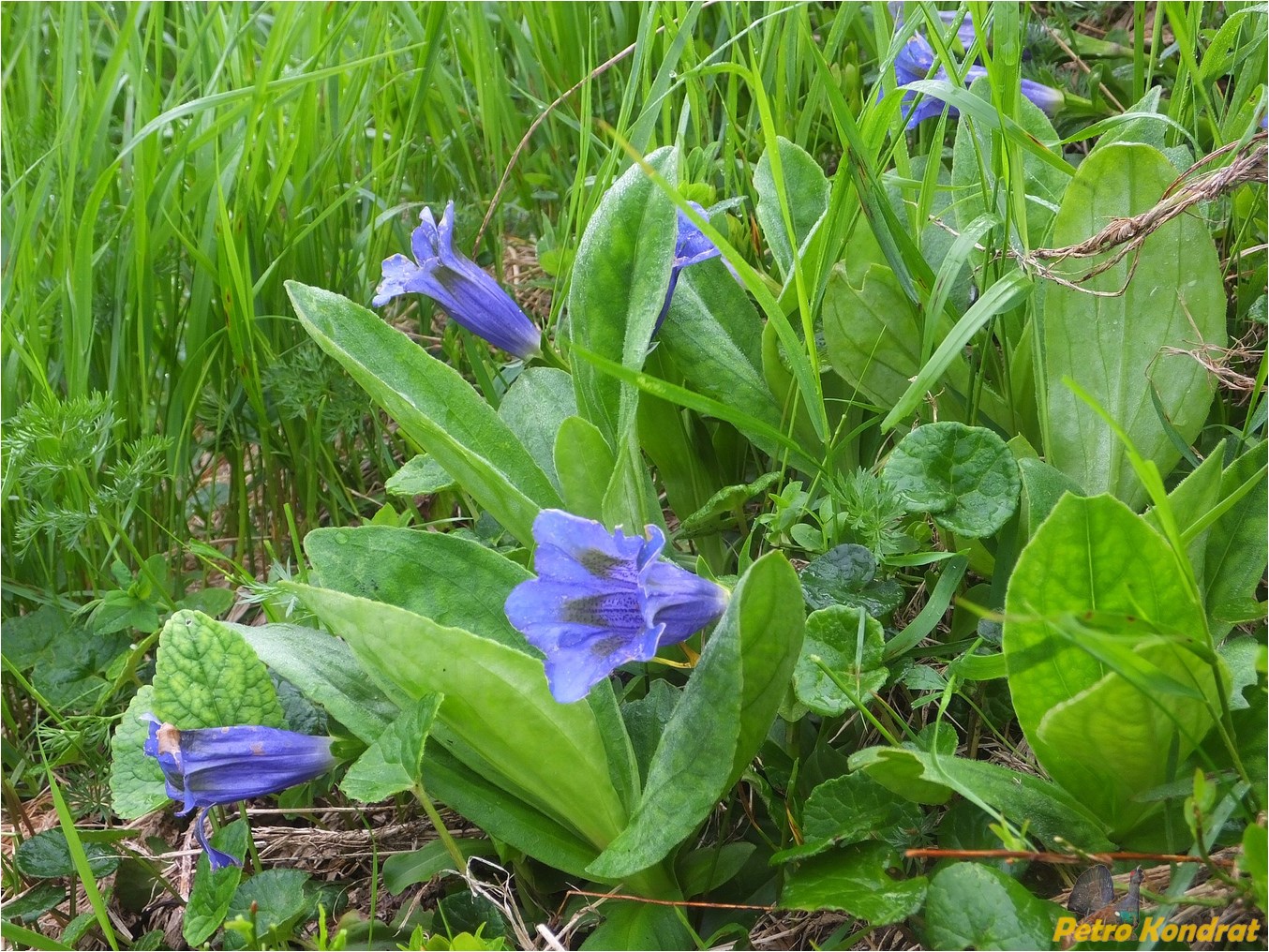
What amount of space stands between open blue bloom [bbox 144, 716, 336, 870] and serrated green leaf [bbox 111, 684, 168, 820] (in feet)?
0.09

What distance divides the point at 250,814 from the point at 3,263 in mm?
1242

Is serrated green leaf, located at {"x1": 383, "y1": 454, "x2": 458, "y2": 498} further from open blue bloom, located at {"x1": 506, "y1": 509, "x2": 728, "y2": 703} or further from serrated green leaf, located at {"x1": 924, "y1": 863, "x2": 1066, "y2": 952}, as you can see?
serrated green leaf, located at {"x1": 924, "y1": 863, "x2": 1066, "y2": 952}

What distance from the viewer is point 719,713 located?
108 centimetres

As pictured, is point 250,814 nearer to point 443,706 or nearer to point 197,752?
point 197,752

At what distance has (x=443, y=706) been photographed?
1148 millimetres

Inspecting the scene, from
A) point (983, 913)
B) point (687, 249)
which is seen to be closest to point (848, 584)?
point (983, 913)

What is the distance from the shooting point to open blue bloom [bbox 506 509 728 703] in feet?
3.49

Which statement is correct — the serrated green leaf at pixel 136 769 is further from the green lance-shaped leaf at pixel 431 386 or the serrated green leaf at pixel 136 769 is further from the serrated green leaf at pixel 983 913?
the serrated green leaf at pixel 983 913

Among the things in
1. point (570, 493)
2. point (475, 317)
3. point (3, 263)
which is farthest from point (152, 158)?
point (570, 493)

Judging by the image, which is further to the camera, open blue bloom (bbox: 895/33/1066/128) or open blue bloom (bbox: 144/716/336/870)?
open blue bloom (bbox: 895/33/1066/128)

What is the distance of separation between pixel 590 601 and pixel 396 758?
0.25m

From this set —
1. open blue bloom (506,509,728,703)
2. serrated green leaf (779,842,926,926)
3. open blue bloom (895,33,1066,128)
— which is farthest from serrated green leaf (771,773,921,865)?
open blue bloom (895,33,1066,128)

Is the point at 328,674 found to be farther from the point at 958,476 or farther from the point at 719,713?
the point at 958,476

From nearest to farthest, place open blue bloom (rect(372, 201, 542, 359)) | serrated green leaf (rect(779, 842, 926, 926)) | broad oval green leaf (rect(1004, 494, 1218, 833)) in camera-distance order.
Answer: broad oval green leaf (rect(1004, 494, 1218, 833)) < serrated green leaf (rect(779, 842, 926, 926)) < open blue bloom (rect(372, 201, 542, 359))
